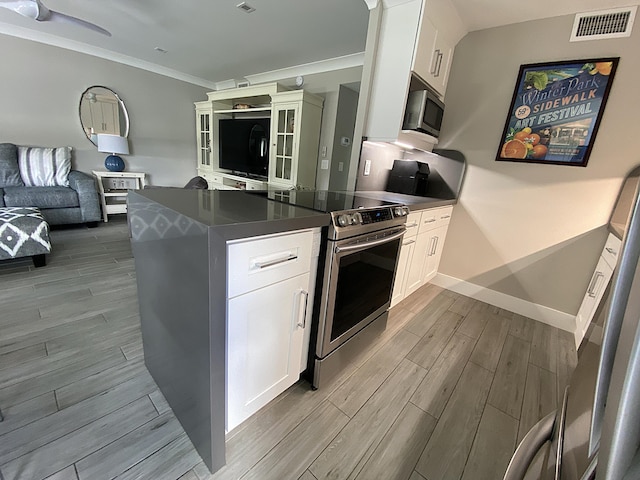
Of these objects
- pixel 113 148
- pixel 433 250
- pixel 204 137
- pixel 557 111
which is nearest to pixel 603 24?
pixel 557 111

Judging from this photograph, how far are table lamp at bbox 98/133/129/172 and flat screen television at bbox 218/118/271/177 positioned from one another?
141 centimetres

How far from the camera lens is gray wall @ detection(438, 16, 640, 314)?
194cm

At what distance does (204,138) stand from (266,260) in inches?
191

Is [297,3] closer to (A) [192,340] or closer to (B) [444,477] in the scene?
(A) [192,340]

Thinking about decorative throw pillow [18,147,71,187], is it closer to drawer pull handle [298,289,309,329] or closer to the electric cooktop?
the electric cooktop

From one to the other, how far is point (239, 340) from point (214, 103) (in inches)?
184

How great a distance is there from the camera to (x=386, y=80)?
2.02 metres

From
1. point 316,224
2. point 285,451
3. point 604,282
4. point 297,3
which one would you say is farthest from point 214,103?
point 604,282

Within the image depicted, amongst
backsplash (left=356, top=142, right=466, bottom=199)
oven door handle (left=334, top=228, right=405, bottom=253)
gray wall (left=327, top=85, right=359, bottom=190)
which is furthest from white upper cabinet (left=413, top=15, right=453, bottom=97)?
gray wall (left=327, top=85, right=359, bottom=190)

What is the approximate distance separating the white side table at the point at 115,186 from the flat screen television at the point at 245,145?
53.7 inches

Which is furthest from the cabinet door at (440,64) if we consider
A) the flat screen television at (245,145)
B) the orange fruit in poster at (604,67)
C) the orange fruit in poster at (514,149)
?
the flat screen television at (245,145)

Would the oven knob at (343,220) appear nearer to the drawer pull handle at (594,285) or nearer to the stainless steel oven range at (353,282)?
the stainless steel oven range at (353,282)

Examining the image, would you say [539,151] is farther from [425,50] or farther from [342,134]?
[342,134]

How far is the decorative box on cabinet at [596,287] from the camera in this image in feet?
5.75
